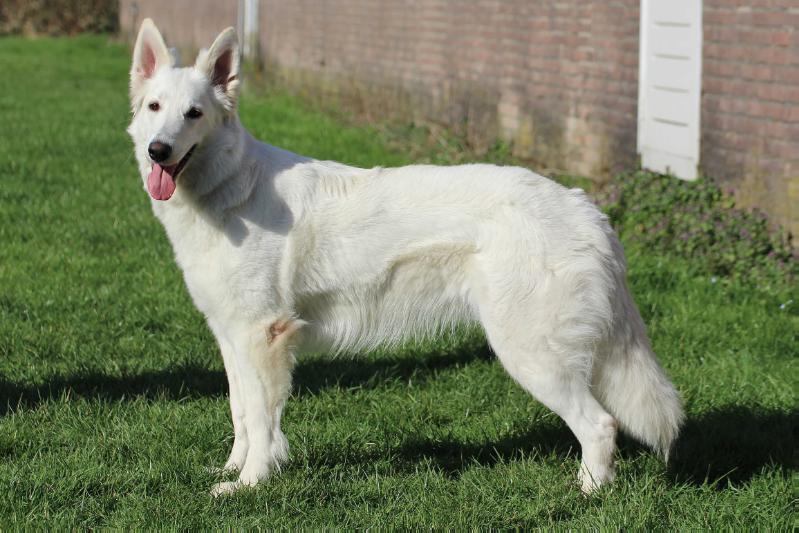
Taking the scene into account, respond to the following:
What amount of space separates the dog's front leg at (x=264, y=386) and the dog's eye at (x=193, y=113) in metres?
0.87

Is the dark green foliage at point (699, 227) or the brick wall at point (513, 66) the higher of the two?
the brick wall at point (513, 66)

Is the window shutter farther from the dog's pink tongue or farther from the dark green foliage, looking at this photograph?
the dog's pink tongue

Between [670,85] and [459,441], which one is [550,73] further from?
[459,441]

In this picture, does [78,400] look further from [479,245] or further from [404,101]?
[404,101]

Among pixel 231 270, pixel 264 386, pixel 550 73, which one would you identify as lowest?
pixel 264 386

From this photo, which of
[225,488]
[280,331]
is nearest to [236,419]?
[225,488]

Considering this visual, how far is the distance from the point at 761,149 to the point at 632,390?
3.56 meters

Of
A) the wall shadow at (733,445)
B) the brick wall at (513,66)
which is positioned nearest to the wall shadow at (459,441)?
the wall shadow at (733,445)

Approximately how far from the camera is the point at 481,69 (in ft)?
36.0

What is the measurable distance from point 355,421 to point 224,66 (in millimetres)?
1683

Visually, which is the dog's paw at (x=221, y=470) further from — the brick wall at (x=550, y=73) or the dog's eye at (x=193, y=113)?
the brick wall at (x=550, y=73)

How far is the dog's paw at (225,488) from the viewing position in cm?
408

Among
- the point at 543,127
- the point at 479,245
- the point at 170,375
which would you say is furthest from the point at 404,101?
the point at 479,245

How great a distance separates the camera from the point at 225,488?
4.14 m
